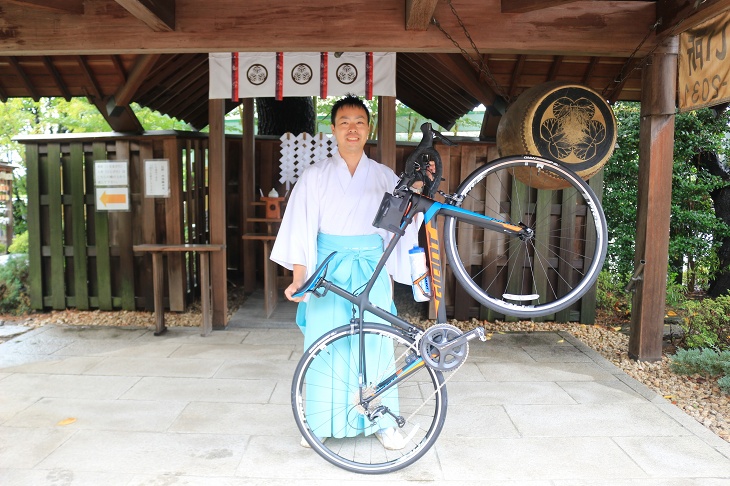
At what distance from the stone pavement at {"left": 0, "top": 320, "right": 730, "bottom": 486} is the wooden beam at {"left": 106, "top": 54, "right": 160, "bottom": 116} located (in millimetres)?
3070

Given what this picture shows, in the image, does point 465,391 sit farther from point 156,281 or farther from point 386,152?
point 156,281

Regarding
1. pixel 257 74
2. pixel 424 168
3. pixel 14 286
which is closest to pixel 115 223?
pixel 14 286

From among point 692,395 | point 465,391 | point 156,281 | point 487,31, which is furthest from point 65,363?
point 692,395

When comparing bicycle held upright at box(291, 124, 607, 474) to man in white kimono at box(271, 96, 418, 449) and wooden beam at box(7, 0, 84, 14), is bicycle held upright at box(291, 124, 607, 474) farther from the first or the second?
wooden beam at box(7, 0, 84, 14)

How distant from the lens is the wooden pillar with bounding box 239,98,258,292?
27.6ft

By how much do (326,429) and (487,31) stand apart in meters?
3.73

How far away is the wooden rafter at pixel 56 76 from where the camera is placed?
266 inches

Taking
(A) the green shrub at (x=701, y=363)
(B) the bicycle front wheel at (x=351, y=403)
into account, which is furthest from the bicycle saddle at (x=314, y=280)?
(A) the green shrub at (x=701, y=363)

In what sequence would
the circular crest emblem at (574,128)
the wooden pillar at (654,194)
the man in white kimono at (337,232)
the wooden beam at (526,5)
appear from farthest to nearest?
the wooden pillar at (654,194) → the wooden beam at (526,5) → the circular crest emblem at (574,128) → the man in white kimono at (337,232)

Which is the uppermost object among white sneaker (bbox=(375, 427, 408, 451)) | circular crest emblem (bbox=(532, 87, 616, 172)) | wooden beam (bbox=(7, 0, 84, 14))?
wooden beam (bbox=(7, 0, 84, 14))

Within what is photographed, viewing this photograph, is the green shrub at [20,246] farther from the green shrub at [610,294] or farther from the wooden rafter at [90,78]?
the green shrub at [610,294]

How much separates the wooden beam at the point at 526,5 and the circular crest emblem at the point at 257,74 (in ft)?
8.88

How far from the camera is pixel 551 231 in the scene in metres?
7.60

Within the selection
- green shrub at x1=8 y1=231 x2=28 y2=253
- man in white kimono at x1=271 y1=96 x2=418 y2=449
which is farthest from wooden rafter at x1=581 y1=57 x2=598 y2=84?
green shrub at x1=8 y1=231 x2=28 y2=253
